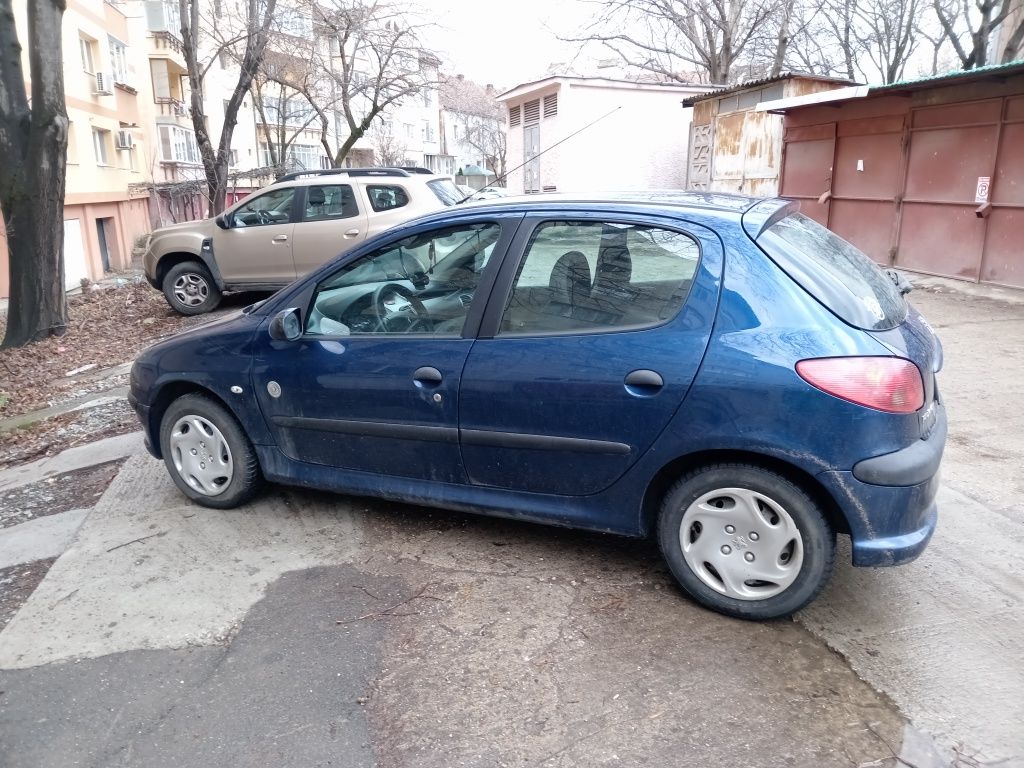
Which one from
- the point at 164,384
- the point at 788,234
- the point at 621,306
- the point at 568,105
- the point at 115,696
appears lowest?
the point at 115,696

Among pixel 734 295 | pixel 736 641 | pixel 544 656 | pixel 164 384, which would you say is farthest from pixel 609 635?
pixel 164 384

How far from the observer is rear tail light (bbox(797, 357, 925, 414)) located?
2.78 m

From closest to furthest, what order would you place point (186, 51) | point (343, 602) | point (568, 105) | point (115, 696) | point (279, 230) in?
1. point (115, 696)
2. point (343, 602)
3. point (279, 230)
4. point (186, 51)
5. point (568, 105)

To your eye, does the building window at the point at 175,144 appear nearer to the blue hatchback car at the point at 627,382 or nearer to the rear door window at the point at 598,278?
the blue hatchback car at the point at 627,382

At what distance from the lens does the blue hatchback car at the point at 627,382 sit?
286cm

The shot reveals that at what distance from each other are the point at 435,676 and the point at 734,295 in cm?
178

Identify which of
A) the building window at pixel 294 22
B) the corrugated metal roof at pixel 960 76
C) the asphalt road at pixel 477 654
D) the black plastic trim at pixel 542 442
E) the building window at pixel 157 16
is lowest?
the asphalt road at pixel 477 654

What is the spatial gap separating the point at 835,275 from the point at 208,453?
322 cm

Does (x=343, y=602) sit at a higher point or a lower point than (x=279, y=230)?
lower

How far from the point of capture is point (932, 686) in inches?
107

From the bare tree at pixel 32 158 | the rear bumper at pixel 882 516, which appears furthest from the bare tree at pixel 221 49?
the rear bumper at pixel 882 516

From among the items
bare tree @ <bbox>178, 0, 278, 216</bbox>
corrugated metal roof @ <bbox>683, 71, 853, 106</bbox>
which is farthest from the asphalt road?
Answer: bare tree @ <bbox>178, 0, 278, 216</bbox>

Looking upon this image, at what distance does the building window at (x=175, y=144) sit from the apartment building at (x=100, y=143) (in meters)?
3.50

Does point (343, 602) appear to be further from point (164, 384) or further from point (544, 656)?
point (164, 384)
